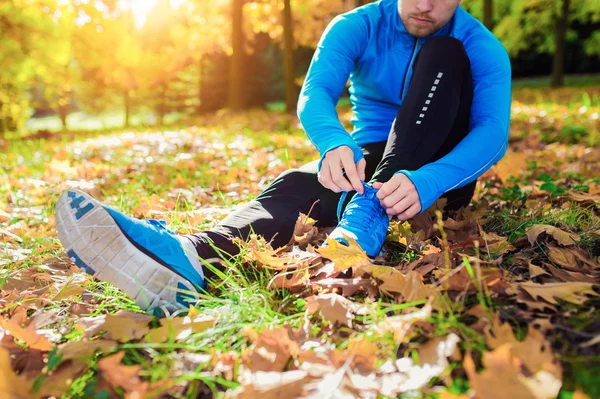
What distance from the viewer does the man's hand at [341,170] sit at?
1578 mm

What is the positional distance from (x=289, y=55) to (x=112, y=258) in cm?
929

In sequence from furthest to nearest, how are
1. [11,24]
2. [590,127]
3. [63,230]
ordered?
1. [11,24]
2. [590,127]
3. [63,230]

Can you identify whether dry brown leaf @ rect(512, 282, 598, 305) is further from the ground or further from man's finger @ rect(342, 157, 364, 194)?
man's finger @ rect(342, 157, 364, 194)

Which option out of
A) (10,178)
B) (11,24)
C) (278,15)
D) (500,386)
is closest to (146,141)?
(10,178)

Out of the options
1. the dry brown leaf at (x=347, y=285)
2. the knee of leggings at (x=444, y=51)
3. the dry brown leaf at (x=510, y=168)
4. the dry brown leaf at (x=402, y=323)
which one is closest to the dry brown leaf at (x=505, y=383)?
the dry brown leaf at (x=402, y=323)

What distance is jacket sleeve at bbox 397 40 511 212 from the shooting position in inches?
63.7

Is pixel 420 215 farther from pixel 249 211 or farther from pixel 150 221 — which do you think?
pixel 150 221

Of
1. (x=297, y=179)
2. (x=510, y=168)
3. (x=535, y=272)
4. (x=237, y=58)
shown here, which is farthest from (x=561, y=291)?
(x=237, y=58)

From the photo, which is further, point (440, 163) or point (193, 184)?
point (193, 184)

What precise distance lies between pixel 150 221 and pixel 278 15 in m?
12.2

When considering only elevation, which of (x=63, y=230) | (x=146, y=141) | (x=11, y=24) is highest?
(x=11, y=24)

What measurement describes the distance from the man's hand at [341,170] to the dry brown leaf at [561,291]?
623mm

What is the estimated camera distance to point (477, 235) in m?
1.70

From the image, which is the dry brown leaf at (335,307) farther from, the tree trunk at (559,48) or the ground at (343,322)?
the tree trunk at (559,48)
